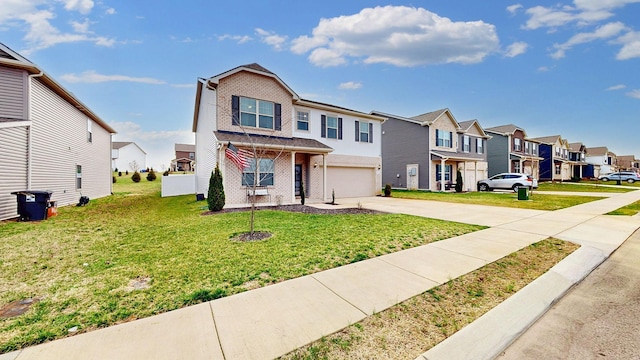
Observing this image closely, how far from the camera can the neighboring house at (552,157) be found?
41031 mm

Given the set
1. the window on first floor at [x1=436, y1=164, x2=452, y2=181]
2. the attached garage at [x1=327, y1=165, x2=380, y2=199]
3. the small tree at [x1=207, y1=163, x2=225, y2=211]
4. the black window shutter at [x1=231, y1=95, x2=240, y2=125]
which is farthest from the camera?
the window on first floor at [x1=436, y1=164, x2=452, y2=181]

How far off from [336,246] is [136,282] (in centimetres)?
385

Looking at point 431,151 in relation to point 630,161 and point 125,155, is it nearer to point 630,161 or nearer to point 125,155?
point 125,155

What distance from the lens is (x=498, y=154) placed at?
33188 mm

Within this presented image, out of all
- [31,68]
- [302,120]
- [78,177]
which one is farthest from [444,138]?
[78,177]

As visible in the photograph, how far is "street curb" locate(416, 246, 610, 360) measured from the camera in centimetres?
250

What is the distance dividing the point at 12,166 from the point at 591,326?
17.0m

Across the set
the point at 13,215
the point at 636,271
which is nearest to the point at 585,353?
the point at 636,271

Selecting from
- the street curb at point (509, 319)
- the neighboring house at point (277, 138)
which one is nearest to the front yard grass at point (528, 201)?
the neighboring house at point (277, 138)

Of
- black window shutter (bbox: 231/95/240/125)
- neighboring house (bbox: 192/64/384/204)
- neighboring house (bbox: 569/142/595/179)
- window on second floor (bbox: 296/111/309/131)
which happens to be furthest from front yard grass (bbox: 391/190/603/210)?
neighboring house (bbox: 569/142/595/179)

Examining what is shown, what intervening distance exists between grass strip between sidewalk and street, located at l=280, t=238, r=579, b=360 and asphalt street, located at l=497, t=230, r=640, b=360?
0.50 m

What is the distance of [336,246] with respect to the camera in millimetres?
5887

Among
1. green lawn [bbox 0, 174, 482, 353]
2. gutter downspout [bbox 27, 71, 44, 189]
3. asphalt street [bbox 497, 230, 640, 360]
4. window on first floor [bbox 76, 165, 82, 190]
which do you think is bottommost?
asphalt street [bbox 497, 230, 640, 360]

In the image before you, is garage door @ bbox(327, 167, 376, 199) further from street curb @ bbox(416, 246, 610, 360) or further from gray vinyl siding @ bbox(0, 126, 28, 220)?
gray vinyl siding @ bbox(0, 126, 28, 220)
